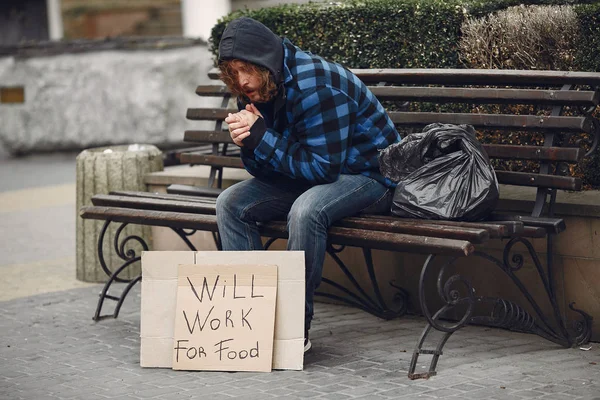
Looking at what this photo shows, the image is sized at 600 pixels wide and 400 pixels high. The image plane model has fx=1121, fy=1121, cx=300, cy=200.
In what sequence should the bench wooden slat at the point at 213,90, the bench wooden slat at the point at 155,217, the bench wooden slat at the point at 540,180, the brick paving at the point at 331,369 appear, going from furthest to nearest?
the bench wooden slat at the point at 213,90
the bench wooden slat at the point at 155,217
the bench wooden slat at the point at 540,180
the brick paving at the point at 331,369

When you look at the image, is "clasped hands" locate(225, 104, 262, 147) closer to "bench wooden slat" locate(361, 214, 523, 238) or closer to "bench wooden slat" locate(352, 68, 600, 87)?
"bench wooden slat" locate(361, 214, 523, 238)

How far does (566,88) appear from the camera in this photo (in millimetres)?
4992

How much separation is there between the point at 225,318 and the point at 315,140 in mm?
840

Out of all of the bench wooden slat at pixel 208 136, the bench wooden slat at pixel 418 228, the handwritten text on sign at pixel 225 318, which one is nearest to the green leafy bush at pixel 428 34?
the bench wooden slat at pixel 208 136

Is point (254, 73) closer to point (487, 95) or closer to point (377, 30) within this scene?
point (487, 95)

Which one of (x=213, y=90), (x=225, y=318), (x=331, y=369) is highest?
(x=213, y=90)

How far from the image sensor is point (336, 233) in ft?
15.8

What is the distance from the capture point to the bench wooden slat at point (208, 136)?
20.2ft

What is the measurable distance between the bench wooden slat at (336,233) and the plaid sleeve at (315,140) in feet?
0.92

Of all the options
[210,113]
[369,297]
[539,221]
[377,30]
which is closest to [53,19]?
[210,113]

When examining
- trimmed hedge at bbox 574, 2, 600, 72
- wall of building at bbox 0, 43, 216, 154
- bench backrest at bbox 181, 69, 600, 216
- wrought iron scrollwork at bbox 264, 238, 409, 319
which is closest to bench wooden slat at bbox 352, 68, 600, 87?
bench backrest at bbox 181, 69, 600, 216

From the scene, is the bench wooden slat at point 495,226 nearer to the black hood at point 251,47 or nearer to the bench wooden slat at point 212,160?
the black hood at point 251,47

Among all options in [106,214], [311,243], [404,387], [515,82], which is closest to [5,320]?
[106,214]

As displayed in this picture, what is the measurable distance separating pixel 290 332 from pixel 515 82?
1589mm
